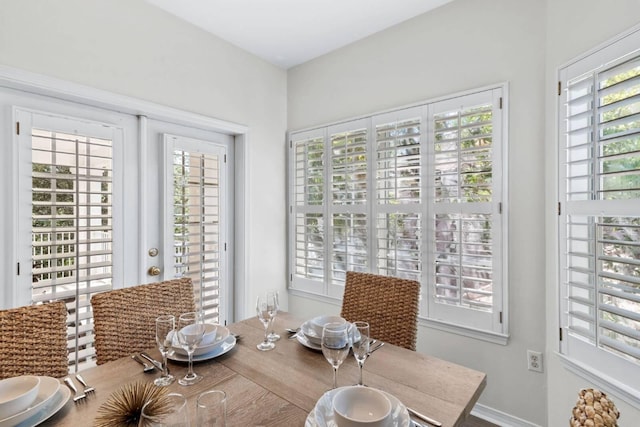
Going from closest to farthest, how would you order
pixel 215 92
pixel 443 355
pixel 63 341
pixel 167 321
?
pixel 167 321 < pixel 63 341 < pixel 443 355 < pixel 215 92

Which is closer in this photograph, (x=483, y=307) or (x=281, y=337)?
(x=281, y=337)

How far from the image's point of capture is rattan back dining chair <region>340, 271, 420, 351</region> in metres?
1.55

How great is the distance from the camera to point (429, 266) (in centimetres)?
219

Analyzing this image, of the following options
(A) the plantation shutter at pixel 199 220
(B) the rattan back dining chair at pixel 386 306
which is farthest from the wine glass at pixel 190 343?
(A) the plantation shutter at pixel 199 220

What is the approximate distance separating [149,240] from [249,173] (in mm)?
975

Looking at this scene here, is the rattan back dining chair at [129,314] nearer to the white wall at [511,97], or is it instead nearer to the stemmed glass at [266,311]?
the stemmed glass at [266,311]

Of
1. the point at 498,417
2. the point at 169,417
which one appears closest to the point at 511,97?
the point at 498,417

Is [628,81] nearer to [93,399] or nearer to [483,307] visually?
[483,307]

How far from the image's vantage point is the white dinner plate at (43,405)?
0.82m

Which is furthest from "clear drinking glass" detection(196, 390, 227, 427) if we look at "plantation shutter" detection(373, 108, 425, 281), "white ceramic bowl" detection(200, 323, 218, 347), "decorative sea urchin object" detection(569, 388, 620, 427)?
"plantation shutter" detection(373, 108, 425, 281)

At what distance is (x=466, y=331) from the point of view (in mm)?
2047

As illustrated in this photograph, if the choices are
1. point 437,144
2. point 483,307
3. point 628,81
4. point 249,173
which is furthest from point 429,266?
point 249,173

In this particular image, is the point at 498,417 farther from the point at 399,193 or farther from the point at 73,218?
the point at 73,218

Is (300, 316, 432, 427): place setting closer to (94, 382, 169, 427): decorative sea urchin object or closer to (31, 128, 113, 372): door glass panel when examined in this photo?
(94, 382, 169, 427): decorative sea urchin object
